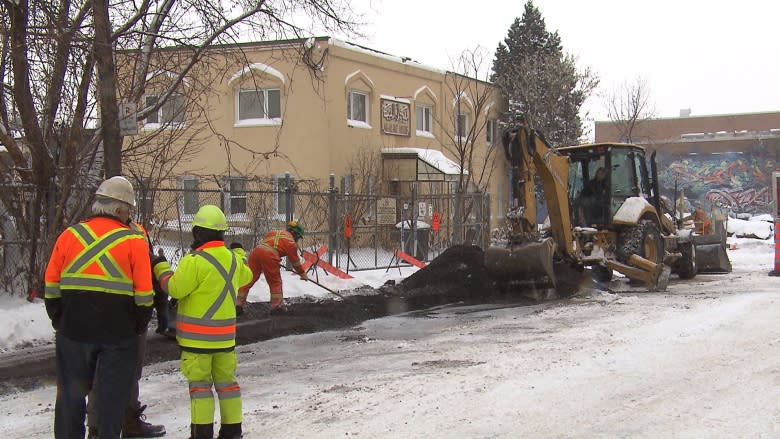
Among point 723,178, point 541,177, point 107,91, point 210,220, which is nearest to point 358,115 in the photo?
point 541,177

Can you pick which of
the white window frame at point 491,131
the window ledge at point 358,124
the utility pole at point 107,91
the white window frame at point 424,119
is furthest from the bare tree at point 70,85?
the white window frame at point 491,131

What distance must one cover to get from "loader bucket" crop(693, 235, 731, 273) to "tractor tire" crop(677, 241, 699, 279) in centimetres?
97

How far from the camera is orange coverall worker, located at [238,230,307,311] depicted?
10.8m

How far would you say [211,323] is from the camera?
203 inches

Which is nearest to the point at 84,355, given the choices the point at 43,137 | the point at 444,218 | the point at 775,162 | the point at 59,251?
the point at 59,251

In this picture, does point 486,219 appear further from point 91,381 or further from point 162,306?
point 91,381

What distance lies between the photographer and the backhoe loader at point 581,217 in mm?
13328

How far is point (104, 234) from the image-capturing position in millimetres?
A: 4820

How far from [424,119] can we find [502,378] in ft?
75.0

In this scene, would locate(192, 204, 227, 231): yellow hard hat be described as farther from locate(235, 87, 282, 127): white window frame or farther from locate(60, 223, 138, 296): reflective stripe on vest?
locate(235, 87, 282, 127): white window frame

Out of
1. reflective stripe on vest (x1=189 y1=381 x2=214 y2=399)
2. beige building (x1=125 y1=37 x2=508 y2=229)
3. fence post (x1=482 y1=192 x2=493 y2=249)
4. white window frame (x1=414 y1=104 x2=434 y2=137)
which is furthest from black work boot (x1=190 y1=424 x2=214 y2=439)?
white window frame (x1=414 y1=104 x2=434 y2=137)

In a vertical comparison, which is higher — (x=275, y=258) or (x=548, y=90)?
(x=548, y=90)

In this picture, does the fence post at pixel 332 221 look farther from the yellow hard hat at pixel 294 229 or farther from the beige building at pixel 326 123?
the beige building at pixel 326 123

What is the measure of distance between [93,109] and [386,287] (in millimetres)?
5973
